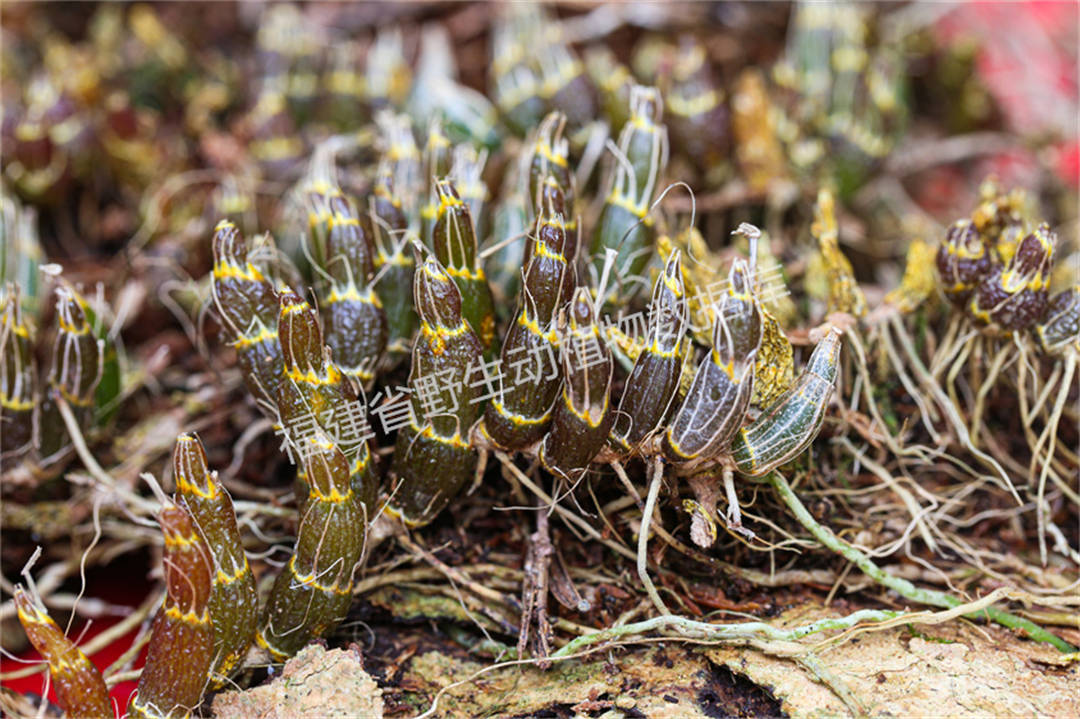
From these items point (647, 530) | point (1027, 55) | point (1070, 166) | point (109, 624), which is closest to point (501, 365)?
point (647, 530)

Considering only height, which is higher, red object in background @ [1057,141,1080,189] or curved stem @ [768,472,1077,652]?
red object in background @ [1057,141,1080,189]

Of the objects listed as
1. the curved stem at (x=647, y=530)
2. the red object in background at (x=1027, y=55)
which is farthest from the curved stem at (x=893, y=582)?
the red object in background at (x=1027, y=55)

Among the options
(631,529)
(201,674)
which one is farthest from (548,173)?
(201,674)

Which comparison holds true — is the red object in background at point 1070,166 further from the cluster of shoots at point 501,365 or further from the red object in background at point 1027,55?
the cluster of shoots at point 501,365

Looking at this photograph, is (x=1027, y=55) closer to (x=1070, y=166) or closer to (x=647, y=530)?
(x=1070, y=166)

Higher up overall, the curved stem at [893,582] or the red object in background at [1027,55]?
the red object in background at [1027,55]

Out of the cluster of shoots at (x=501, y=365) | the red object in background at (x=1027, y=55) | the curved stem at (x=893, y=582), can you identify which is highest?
the red object in background at (x=1027, y=55)

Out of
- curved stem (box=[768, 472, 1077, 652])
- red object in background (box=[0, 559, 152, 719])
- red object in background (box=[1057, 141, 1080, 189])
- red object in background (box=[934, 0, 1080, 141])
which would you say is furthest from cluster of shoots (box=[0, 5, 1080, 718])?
red object in background (box=[934, 0, 1080, 141])

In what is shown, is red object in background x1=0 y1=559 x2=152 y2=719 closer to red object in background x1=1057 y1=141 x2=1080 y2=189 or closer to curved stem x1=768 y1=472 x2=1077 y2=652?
curved stem x1=768 y1=472 x2=1077 y2=652
